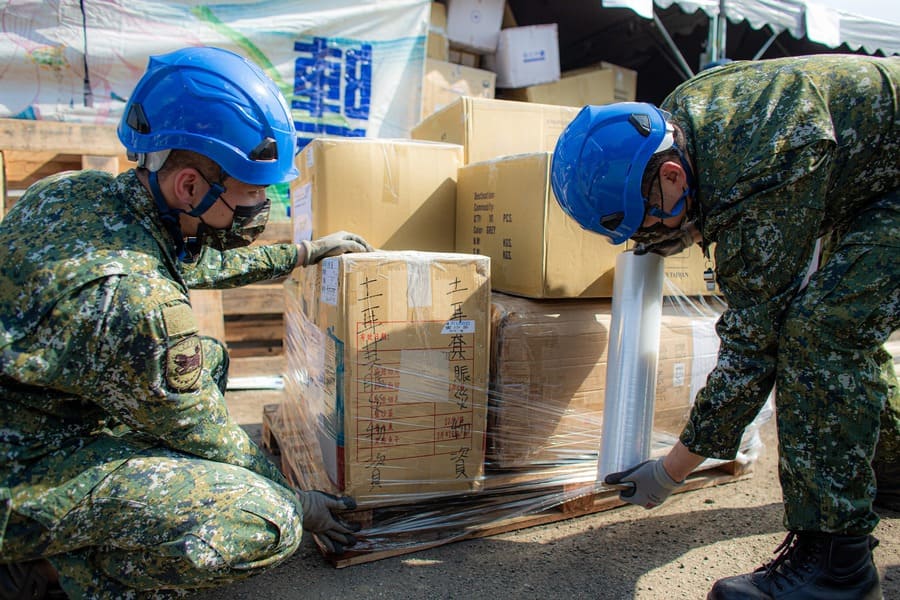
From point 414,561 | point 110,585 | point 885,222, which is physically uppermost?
point 885,222

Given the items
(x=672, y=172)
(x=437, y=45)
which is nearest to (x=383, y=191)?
(x=672, y=172)

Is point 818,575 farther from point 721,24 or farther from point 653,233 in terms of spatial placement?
point 721,24

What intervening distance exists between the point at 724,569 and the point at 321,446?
4.22ft

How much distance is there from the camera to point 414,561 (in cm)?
181

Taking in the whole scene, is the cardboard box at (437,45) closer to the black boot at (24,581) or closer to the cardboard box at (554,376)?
the cardboard box at (554,376)

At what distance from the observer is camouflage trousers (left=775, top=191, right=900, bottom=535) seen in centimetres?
142

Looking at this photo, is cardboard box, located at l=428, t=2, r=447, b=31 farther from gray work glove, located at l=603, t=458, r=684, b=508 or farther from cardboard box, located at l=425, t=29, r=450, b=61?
gray work glove, located at l=603, t=458, r=684, b=508

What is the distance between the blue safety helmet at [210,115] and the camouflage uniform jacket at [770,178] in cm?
108

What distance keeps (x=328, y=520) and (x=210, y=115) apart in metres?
1.11

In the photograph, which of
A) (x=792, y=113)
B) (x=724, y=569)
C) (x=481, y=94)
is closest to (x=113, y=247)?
(x=792, y=113)

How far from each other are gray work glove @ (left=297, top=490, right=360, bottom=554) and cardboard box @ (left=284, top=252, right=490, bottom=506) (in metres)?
0.05

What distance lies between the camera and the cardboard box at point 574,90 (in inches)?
194

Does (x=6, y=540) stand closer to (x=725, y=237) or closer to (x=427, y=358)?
(x=427, y=358)

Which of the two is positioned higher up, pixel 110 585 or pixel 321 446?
pixel 321 446
